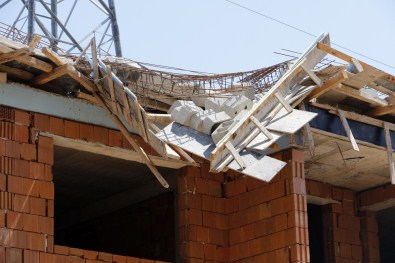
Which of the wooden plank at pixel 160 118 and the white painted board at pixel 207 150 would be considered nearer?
the white painted board at pixel 207 150

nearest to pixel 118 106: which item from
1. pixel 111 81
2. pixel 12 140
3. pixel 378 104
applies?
pixel 111 81

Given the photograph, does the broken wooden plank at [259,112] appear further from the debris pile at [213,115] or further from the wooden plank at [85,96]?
the wooden plank at [85,96]

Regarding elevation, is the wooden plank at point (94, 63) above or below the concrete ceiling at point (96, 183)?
above

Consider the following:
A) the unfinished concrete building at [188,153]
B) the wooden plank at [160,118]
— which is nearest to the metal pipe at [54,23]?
the unfinished concrete building at [188,153]

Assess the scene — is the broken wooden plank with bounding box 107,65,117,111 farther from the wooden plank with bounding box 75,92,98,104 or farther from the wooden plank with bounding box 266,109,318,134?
the wooden plank with bounding box 266,109,318,134

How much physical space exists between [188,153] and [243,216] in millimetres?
1331

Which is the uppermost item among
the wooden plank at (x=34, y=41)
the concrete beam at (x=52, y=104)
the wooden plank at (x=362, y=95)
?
the wooden plank at (x=362, y=95)

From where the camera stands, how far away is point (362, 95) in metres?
16.8

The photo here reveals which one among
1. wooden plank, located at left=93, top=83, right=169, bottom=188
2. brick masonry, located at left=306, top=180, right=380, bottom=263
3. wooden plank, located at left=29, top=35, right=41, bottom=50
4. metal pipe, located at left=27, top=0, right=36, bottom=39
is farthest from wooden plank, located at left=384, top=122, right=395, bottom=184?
wooden plank, located at left=29, top=35, right=41, bottom=50

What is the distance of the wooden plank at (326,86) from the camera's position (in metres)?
15.8

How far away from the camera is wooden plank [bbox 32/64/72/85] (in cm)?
1484

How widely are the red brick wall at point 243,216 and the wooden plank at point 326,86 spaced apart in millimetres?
941

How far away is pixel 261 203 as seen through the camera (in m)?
16.8

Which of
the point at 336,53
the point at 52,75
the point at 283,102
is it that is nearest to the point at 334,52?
the point at 336,53
